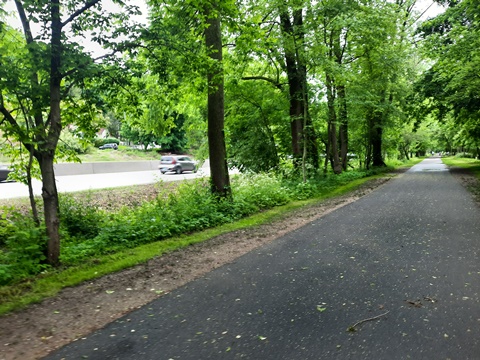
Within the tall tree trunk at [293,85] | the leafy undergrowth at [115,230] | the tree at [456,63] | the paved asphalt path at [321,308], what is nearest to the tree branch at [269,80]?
the tall tree trunk at [293,85]

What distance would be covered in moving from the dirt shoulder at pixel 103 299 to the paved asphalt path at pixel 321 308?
0.77ft

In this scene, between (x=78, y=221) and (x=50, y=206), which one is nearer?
(x=50, y=206)

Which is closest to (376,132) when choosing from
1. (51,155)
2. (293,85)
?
(293,85)

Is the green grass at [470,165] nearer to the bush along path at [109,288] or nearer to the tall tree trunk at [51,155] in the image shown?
the bush along path at [109,288]

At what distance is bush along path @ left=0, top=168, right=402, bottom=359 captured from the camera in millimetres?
3566

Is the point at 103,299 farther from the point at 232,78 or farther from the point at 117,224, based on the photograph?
the point at 232,78

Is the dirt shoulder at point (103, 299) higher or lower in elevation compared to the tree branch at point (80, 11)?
lower

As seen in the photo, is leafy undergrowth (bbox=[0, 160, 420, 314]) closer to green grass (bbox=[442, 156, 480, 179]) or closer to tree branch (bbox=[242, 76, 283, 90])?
tree branch (bbox=[242, 76, 283, 90])

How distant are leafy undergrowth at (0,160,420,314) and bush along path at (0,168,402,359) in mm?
52

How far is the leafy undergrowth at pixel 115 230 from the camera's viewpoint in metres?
5.23

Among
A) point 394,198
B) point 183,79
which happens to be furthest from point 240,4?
point 394,198

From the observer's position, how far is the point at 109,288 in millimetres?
4887

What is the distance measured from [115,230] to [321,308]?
16.6 ft

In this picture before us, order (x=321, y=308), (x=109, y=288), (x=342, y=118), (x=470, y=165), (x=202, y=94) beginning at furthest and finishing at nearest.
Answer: (x=470, y=165)
(x=342, y=118)
(x=202, y=94)
(x=109, y=288)
(x=321, y=308)
